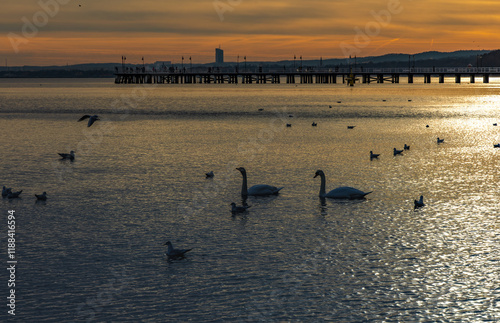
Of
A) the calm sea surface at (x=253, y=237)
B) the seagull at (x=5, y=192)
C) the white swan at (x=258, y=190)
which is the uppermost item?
the seagull at (x=5, y=192)

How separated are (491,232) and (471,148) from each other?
21.1m

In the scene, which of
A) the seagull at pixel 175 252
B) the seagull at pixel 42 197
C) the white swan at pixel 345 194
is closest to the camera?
the seagull at pixel 175 252

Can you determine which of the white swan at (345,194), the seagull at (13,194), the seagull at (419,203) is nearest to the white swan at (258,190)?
the white swan at (345,194)

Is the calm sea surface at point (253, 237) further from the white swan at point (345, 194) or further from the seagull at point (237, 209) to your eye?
the white swan at point (345, 194)

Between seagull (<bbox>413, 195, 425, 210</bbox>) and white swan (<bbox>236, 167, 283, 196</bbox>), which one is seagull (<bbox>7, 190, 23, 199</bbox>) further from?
seagull (<bbox>413, 195, 425, 210</bbox>)

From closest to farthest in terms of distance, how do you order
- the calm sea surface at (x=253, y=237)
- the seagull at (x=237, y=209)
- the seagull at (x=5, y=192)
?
the calm sea surface at (x=253, y=237)
the seagull at (x=237, y=209)
the seagull at (x=5, y=192)

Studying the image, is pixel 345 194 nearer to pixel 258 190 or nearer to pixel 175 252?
pixel 258 190

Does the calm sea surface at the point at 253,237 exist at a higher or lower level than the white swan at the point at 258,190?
lower

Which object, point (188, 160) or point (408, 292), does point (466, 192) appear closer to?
point (408, 292)

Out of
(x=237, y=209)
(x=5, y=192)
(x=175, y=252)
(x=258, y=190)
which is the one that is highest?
(x=5, y=192)

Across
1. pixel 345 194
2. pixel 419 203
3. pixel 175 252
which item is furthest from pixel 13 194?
pixel 419 203

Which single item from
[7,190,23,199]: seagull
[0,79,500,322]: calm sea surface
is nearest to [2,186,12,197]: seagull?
[7,190,23,199]: seagull

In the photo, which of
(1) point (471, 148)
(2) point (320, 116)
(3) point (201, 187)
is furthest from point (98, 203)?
(2) point (320, 116)

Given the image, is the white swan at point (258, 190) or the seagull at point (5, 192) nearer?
the seagull at point (5, 192)
